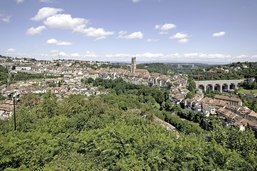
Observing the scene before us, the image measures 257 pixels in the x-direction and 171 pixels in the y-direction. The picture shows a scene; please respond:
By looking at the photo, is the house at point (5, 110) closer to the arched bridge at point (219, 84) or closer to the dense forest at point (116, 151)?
the dense forest at point (116, 151)

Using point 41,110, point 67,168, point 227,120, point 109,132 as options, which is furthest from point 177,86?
point 67,168

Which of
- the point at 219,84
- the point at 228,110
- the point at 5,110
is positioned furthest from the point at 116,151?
the point at 219,84

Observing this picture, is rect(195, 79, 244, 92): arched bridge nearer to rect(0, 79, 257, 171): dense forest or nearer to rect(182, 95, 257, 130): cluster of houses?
rect(182, 95, 257, 130): cluster of houses

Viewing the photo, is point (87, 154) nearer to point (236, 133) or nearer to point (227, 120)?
point (236, 133)

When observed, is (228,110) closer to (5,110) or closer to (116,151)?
(5,110)

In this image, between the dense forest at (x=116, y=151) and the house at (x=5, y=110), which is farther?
the house at (x=5, y=110)

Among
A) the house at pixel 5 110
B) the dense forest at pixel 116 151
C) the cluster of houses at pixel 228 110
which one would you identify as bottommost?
the cluster of houses at pixel 228 110

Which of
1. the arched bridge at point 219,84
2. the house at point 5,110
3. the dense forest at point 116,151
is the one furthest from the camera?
the arched bridge at point 219,84

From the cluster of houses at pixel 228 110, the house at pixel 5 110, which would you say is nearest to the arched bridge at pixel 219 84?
the cluster of houses at pixel 228 110

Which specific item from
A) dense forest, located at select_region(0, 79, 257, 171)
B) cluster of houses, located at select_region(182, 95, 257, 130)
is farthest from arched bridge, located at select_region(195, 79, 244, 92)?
dense forest, located at select_region(0, 79, 257, 171)
